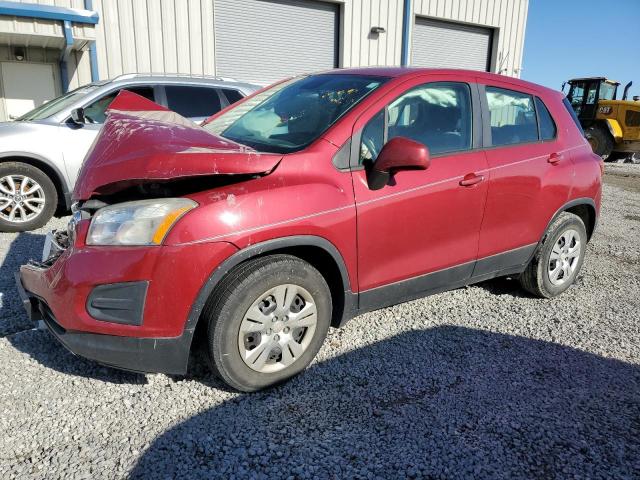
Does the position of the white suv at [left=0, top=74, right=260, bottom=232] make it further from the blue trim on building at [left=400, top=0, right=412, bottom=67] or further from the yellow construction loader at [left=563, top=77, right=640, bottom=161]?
the yellow construction loader at [left=563, top=77, right=640, bottom=161]

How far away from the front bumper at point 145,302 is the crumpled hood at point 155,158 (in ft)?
1.06

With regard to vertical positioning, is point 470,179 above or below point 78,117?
below

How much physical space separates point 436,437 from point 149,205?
5.67 ft

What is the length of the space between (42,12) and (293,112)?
7.50m

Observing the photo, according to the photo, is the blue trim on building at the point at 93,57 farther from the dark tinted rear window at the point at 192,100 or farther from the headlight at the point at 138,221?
the headlight at the point at 138,221

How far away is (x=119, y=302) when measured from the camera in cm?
228

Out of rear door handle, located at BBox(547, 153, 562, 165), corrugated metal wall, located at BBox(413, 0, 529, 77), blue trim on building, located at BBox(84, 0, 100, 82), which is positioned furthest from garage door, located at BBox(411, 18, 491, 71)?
rear door handle, located at BBox(547, 153, 562, 165)

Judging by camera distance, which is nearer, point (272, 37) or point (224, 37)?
point (224, 37)

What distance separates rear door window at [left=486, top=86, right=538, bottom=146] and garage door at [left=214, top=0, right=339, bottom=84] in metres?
9.71

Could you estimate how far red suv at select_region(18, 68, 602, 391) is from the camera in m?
2.29

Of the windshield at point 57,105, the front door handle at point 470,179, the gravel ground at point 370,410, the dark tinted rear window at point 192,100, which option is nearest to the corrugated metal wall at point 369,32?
the dark tinted rear window at point 192,100

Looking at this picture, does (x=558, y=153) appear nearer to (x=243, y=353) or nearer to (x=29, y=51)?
(x=243, y=353)

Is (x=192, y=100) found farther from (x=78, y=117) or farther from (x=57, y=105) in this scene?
(x=57, y=105)

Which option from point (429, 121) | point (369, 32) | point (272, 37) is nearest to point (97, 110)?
point (429, 121)
